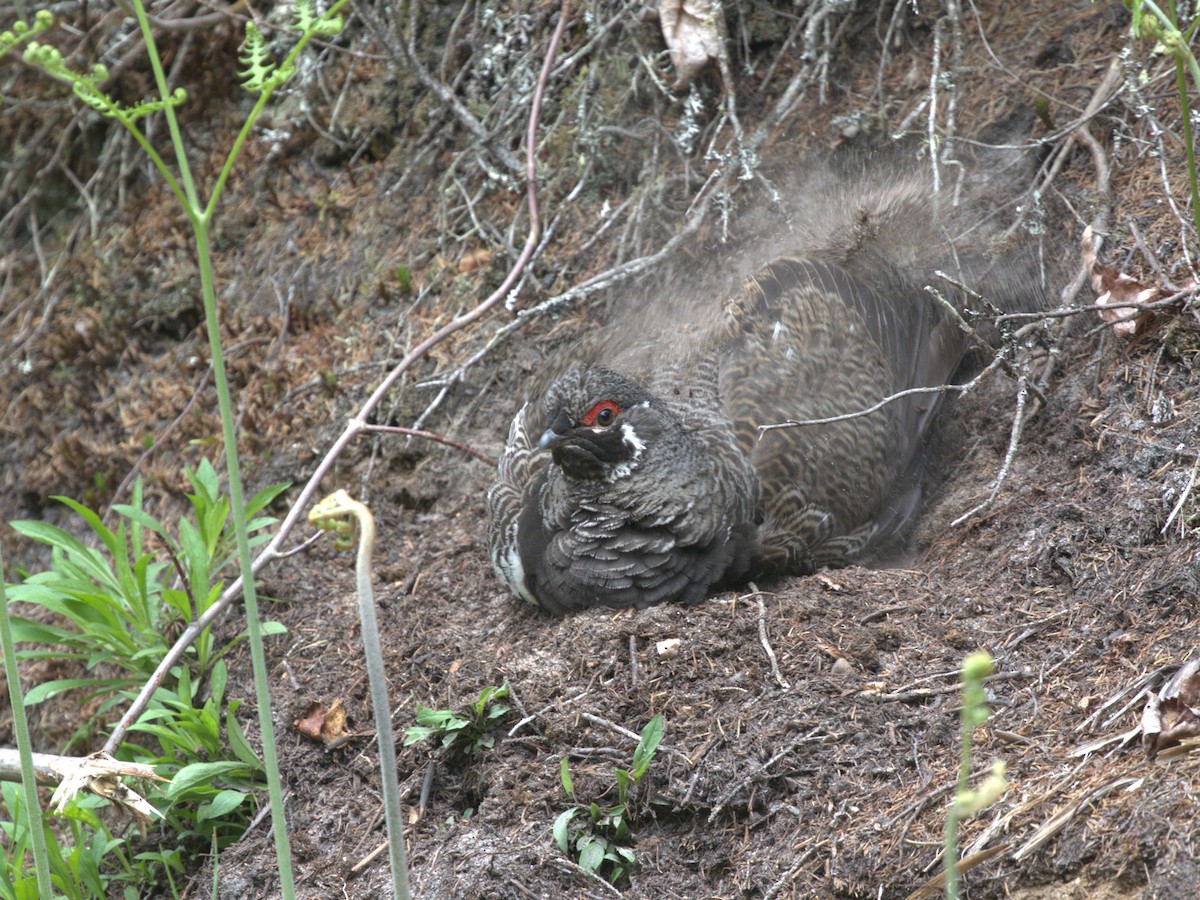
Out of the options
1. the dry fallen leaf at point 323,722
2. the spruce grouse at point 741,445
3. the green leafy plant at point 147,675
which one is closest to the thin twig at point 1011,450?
the spruce grouse at point 741,445

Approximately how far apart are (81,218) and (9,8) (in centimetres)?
129

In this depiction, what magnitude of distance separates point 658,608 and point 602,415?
2.45 ft

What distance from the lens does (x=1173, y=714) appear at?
2656 millimetres

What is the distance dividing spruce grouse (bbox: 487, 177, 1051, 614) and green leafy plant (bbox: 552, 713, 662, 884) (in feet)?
2.84

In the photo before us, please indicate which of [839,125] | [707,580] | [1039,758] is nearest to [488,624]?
[707,580]

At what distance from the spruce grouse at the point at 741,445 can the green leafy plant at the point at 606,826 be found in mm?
867

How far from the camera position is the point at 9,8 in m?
6.69

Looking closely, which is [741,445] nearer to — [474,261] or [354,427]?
[354,427]

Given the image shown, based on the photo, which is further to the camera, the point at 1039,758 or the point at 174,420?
the point at 174,420

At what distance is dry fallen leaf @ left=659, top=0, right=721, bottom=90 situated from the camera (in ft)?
17.8

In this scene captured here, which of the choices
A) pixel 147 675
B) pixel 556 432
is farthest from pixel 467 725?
pixel 147 675

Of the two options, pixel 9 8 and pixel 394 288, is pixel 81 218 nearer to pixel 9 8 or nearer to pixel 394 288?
pixel 9 8

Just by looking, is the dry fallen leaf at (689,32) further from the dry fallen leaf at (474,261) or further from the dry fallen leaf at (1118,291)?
the dry fallen leaf at (1118,291)

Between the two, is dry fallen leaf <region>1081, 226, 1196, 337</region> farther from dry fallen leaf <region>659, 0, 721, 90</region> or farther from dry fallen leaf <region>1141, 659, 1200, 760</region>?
dry fallen leaf <region>659, 0, 721, 90</region>
